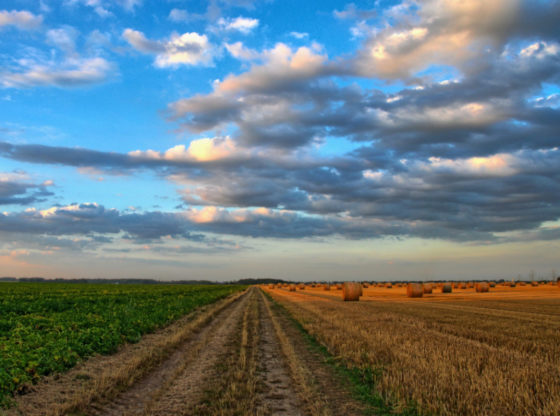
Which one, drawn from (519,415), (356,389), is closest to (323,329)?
(356,389)

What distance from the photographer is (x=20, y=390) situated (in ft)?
29.3

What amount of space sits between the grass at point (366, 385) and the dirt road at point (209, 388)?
0.82 feet

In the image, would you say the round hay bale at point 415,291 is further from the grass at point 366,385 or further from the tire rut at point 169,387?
the tire rut at point 169,387

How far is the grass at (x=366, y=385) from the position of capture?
759 centimetres

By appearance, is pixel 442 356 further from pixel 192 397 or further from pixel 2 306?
pixel 2 306

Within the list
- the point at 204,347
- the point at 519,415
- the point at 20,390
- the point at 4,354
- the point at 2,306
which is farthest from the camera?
the point at 2,306

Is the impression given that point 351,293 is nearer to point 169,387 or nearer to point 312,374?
point 312,374

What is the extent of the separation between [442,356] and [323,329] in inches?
274

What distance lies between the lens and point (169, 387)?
930 centimetres

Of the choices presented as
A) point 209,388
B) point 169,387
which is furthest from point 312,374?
point 169,387

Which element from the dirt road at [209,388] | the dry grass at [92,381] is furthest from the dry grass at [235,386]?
the dry grass at [92,381]

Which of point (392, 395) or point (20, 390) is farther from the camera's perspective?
point (20, 390)

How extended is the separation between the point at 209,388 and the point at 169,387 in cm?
96

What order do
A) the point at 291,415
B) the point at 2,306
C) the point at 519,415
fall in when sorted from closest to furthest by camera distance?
the point at 519,415 → the point at 291,415 → the point at 2,306
